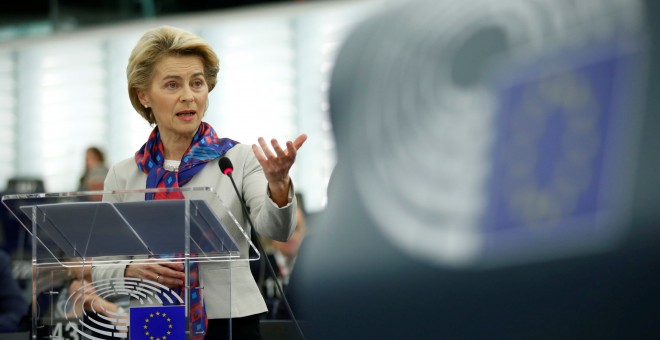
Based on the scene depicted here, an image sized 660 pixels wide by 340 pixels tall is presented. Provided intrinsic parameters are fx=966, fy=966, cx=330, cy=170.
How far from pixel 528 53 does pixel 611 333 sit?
1.30m

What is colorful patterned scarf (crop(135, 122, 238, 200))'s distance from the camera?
1.90 metres

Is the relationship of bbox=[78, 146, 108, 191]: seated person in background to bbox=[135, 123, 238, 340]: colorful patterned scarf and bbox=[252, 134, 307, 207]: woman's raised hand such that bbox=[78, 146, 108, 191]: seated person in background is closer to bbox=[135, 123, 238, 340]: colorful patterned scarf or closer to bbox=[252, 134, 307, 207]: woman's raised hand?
bbox=[135, 123, 238, 340]: colorful patterned scarf

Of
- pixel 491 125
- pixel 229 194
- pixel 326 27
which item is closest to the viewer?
pixel 229 194

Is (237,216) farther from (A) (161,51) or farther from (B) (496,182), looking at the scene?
(B) (496,182)

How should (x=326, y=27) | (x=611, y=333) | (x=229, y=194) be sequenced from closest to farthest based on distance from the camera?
(x=229, y=194)
(x=611, y=333)
(x=326, y=27)

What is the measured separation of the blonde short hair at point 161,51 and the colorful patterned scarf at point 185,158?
13 cm

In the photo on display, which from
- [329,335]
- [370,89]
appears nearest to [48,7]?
[370,89]

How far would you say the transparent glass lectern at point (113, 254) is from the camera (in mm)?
1662

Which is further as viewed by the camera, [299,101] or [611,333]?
[299,101]

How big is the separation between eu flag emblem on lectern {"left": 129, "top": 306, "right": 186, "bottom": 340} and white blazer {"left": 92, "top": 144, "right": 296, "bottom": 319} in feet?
0.25

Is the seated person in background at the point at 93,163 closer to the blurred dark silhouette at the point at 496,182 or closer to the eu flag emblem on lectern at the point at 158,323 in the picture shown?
the blurred dark silhouette at the point at 496,182

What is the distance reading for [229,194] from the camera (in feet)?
6.29

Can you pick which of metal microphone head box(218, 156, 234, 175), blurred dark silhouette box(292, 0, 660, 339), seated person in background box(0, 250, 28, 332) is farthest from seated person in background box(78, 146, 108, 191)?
metal microphone head box(218, 156, 234, 175)

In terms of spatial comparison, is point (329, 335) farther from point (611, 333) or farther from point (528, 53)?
point (528, 53)
